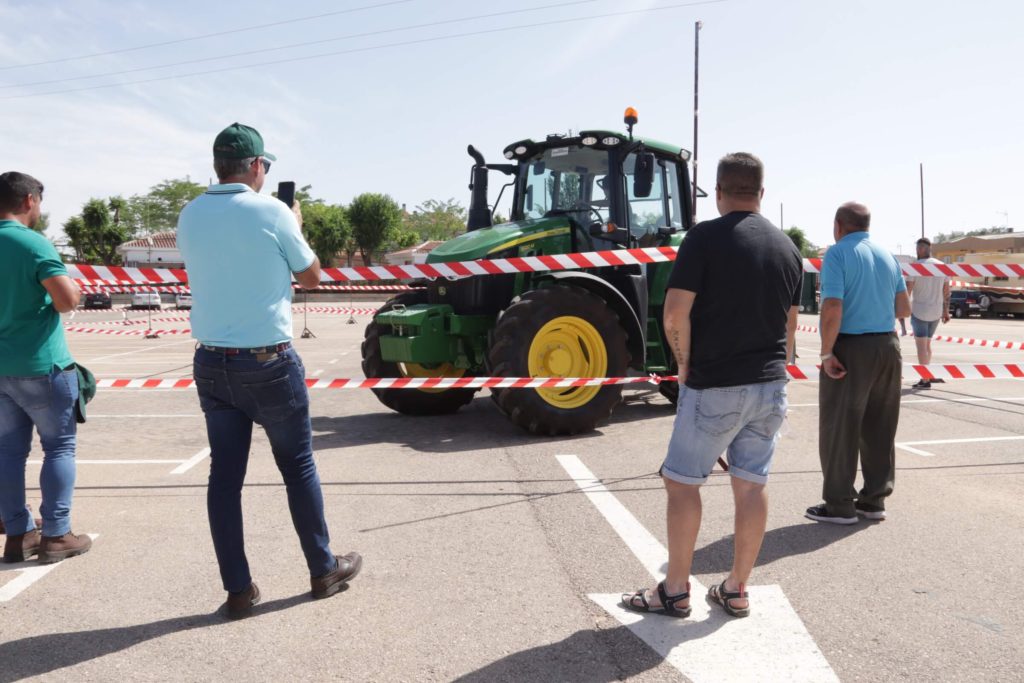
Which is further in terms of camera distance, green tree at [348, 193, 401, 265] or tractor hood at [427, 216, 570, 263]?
green tree at [348, 193, 401, 265]

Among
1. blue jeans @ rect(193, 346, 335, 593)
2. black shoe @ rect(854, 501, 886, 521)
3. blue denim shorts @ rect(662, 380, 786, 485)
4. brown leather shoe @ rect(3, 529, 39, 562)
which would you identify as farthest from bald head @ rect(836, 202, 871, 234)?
brown leather shoe @ rect(3, 529, 39, 562)

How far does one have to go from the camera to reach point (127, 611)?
3422 mm

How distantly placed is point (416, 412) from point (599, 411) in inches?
85.0

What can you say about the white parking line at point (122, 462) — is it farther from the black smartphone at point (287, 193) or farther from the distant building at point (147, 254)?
the distant building at point (147, 254)

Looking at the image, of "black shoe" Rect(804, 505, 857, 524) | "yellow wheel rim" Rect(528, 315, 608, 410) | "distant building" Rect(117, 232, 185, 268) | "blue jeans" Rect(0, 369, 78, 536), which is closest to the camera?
"blue jeans" Rect(0, 369, 78, 536)

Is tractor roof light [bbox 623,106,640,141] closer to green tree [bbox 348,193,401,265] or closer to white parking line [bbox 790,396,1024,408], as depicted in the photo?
white parking line [bbox 790,396,1024,408]

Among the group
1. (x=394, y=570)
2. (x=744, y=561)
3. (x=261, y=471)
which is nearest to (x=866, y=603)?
(x=744, y=561)

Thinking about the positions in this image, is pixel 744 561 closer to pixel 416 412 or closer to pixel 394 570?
pixel 394 570

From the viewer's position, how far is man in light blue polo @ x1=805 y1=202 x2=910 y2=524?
4.67 metres

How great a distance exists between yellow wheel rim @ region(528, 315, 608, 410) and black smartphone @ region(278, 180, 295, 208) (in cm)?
355

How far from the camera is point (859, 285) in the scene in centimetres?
471

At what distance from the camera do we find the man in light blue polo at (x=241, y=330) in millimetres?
3295

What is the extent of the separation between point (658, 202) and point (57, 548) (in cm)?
656

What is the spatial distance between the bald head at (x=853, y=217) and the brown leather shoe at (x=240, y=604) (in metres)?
3.78
